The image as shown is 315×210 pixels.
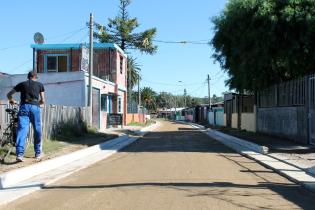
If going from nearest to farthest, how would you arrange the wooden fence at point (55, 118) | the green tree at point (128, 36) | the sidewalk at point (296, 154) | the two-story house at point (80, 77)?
the sidewalk at point (296, 154) < the wooden fence at point (55, 118) < the two-story house at point (80, 77) < the green tree at point (128, 36)

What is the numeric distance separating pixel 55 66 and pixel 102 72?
3.61 metres

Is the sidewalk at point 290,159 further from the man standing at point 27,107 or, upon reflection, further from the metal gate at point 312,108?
the man standing at point 27,107

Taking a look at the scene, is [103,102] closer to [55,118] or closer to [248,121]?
[248,121]

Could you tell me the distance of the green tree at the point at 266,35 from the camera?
22550 millimetres

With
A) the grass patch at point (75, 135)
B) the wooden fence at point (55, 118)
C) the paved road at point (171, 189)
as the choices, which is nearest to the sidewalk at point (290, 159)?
the paved road at point (171, 189)

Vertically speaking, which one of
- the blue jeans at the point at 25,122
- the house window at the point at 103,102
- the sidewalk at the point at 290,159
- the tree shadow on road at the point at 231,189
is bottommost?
the tree shadow on road at the point at 231,189

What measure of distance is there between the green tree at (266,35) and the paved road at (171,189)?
9.11m

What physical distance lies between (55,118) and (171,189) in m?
12.7

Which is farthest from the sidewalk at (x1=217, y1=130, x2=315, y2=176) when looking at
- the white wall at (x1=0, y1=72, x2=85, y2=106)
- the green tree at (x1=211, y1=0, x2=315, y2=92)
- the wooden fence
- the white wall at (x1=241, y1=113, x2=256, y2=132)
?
the white wall at (x1=0, y1=72, x2=85, y2=106)

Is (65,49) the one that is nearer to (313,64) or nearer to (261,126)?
(261,126)

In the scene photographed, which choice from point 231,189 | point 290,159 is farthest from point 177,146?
point 231,189

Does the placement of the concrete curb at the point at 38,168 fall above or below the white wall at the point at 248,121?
below

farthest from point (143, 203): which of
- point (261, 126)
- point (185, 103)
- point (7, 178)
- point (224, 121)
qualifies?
point (185, 103)

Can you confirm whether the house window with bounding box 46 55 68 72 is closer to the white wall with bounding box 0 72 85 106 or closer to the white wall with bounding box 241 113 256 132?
the white wall with bounding box 0 72 85 106
